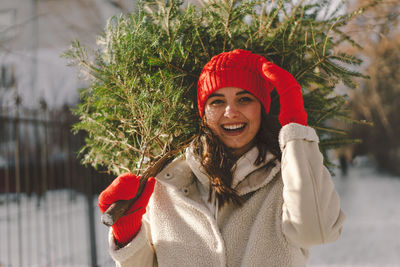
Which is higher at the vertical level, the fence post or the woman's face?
the woman's face

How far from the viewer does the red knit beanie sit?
157cm

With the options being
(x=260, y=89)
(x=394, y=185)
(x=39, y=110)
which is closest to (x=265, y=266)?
(x=260, y=89)

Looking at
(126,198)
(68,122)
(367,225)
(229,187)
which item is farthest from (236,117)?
(367,225)

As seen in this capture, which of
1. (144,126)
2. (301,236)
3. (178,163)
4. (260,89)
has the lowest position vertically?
(301,236)

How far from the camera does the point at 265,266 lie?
1.43 meters

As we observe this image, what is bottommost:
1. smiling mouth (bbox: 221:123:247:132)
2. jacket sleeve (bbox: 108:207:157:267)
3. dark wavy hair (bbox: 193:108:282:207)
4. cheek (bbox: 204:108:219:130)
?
jacket sleeve (bbox: 108:207:157:267)

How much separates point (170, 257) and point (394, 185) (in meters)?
9.74

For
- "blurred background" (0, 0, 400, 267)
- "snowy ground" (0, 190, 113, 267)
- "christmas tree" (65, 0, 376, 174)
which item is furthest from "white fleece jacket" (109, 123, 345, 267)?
"snowy ground" (0, 190, 113, 267)

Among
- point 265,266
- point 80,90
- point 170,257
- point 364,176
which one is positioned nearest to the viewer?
point 265,266

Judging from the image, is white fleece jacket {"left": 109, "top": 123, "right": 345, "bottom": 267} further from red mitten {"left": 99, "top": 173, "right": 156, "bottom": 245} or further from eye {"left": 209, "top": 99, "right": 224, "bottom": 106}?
eye {"left": 209, "top": 99, "right": 224, "bottom": 106}

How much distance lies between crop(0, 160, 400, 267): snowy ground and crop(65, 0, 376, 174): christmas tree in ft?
7.46

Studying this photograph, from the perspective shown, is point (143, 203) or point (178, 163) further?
point (178, 163)

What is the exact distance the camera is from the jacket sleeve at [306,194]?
1257mm

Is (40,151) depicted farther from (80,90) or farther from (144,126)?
(144,126)
